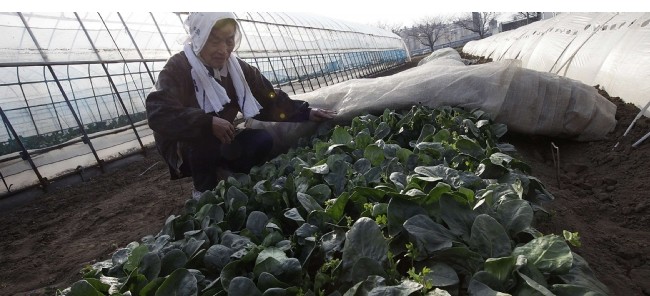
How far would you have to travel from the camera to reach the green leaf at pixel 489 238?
1.00 m

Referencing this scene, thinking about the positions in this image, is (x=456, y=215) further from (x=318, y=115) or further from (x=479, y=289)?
(x=318, y=115)

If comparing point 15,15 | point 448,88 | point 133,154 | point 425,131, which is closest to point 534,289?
point 425,131

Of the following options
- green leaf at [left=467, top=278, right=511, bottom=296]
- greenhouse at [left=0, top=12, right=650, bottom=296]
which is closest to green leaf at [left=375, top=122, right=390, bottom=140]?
greenhouse at [left=0, top=12, right=650, bottom=296]

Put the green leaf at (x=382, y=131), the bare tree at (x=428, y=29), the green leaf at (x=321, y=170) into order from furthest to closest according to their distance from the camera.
Answer: 1. the bare tree at (x=428, y=29)
2. the green leaf at (x=382, y=131)
3. the green leaf at (x=321, y=170)

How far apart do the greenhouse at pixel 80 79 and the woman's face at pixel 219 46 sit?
171 centimetres

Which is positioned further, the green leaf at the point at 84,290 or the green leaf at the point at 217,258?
the green leaf at the point at 217,258

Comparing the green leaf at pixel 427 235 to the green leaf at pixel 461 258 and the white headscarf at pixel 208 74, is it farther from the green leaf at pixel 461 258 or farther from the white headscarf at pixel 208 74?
the white headscarf at pixel 208 74

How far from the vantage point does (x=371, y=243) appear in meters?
1.04

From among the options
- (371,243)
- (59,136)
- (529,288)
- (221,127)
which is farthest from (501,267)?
(59,136)

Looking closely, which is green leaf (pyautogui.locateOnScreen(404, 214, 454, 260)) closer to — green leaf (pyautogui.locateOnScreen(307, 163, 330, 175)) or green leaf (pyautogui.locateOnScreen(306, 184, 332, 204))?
green leaf (pyautogui.locateOnScreen(306, 184, 332, 204))

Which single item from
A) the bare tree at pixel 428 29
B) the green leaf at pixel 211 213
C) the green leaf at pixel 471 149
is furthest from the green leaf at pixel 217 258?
the bare tree at pixel 428 29

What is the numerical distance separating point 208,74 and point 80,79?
37.7ft

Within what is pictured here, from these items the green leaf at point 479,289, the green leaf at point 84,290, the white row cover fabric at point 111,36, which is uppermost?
the white row cover fabric at point 111,36

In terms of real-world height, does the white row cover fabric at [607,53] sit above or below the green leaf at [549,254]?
below
